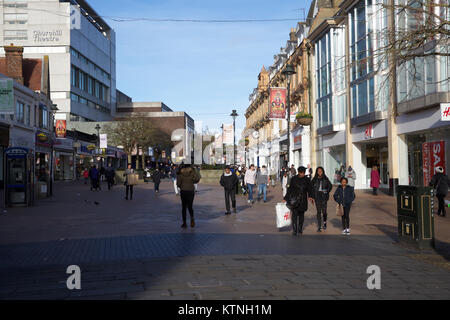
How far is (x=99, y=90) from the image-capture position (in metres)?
79.7

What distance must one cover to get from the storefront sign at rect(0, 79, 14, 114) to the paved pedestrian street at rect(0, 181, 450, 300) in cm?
629

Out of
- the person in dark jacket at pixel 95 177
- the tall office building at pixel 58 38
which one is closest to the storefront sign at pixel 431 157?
the person in dark jacket at pixel 95 177

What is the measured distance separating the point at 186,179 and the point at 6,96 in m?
10.6

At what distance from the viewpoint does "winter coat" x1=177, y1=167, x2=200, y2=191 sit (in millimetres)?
11469

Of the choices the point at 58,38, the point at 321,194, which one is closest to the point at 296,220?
the point at 321,194

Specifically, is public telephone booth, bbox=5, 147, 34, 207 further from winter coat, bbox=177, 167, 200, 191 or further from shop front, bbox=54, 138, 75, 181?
shop front, bbox=54, 138, 75, 181

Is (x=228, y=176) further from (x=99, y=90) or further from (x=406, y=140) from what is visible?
(x=99, y=90)

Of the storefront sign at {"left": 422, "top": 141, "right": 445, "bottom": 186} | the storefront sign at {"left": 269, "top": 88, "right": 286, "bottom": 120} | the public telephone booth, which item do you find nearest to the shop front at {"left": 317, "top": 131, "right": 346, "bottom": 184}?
the storefront sign at {"left": 269, "top": 88, "right": 286, "bottom": 120}

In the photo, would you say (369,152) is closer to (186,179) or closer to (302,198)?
(302,198)

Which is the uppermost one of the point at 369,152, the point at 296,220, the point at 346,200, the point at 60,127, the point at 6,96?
the point at 60,127

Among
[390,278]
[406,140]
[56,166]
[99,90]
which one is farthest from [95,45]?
[390,278]

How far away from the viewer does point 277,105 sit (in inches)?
992

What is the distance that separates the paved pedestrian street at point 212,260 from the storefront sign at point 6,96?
20.6 ft

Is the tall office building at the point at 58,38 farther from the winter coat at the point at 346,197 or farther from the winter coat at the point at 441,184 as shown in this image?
the winter coat at the point at 346,197
